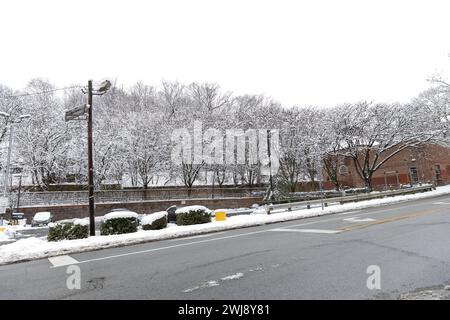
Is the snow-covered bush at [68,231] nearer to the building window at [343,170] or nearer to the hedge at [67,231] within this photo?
the hedge at [67,231]

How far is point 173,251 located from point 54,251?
4342 mm

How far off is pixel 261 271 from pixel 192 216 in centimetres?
1073

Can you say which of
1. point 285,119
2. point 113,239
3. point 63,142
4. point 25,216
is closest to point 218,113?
point 285,119

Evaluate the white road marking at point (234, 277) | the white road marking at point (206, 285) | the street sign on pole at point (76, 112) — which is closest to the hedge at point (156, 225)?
the street sign on pole at point (76, 112)

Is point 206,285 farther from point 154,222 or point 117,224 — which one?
point 154,222

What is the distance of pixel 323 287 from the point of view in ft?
15.8

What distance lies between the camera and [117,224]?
14039 millimetres

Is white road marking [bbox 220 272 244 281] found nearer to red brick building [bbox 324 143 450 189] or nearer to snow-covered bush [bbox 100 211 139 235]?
snow-covered bush [bbox 100 211 139 235]

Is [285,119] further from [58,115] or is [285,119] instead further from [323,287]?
[323,287]

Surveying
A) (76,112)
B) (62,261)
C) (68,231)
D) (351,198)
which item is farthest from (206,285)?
(351,198)

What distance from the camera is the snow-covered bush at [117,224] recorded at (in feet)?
45.6

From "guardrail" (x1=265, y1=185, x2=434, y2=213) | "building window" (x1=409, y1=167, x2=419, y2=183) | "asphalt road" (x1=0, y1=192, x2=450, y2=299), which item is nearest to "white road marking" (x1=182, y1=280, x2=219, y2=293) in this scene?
"asphalt road" (x1=0, y1=192, x2=450, y2=299)

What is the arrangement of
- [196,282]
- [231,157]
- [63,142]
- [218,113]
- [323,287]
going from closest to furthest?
[323,287] < [196,282] < [63,142] < [231,157] < [218,113]

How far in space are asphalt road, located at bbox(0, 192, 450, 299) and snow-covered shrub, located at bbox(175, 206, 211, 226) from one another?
675 cm
